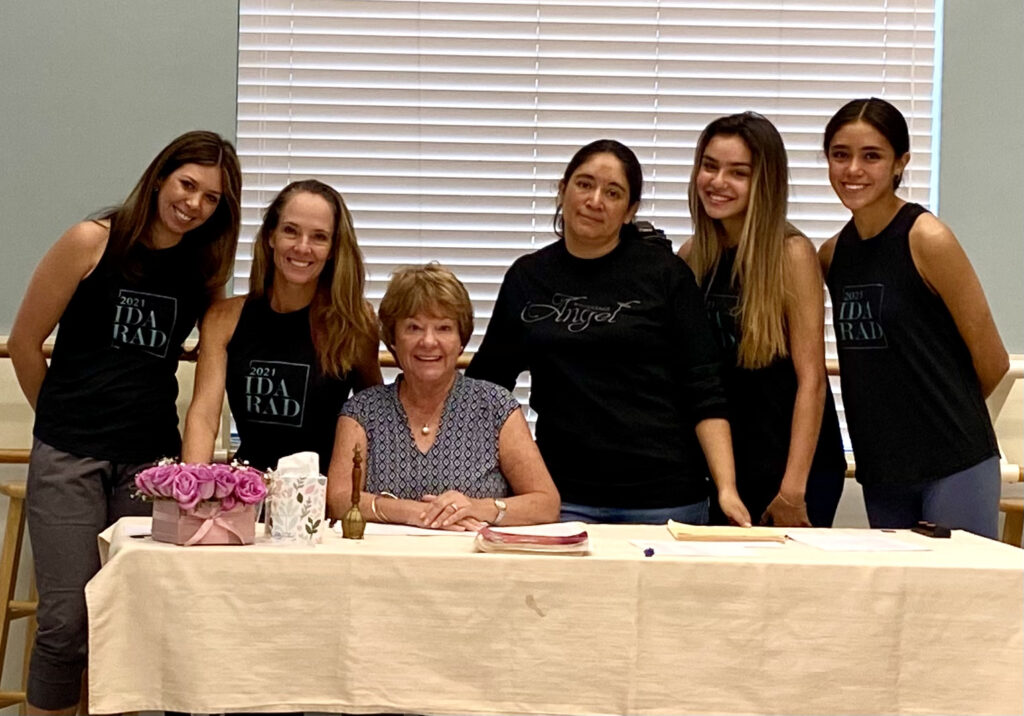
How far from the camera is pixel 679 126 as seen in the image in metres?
3.80

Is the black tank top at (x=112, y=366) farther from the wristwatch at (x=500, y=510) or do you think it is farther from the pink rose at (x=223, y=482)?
the wristwatch at (x=500, y=510)

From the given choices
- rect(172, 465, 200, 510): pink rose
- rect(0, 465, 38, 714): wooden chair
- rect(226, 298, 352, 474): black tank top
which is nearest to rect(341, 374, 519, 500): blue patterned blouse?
rect(226, 298, 352, 474): black tank top

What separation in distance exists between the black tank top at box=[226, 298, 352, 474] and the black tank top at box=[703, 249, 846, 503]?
904mm

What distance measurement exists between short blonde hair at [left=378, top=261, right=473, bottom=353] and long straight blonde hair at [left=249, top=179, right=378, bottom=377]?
0.10 m

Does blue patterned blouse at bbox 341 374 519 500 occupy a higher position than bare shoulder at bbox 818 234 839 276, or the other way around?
bare shoulder at bbox 818 234 839 276

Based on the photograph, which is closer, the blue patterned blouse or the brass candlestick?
the brass candlestick

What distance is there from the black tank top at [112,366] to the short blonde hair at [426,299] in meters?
0.52

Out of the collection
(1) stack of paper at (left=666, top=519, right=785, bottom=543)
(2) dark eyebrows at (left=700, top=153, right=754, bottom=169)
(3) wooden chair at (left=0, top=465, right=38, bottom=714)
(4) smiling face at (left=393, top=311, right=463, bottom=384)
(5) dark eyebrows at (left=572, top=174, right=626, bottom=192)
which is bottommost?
(3) wooden chair at (left=0, top=465, right=38, bottom=714)

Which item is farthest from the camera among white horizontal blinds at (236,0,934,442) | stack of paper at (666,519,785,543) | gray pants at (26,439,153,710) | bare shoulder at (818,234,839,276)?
white horizontal blinds at (236,0,934,442)

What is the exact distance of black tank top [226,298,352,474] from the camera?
2.83 m

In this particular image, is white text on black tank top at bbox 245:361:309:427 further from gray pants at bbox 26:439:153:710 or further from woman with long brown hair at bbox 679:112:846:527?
woman with long brown hair at bbox 679:112:846:527

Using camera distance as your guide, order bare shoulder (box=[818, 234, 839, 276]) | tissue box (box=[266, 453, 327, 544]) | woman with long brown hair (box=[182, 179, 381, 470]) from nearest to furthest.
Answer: tissue box (box=[266, 453, 327, 544])
woman with long brown hair (box=[182, 179, 381, 470])
bare shoulder (box=[818, 234, 839, 276])

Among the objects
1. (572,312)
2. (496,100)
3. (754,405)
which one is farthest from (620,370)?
(496,100)

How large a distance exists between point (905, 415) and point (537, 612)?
3.37 feet
